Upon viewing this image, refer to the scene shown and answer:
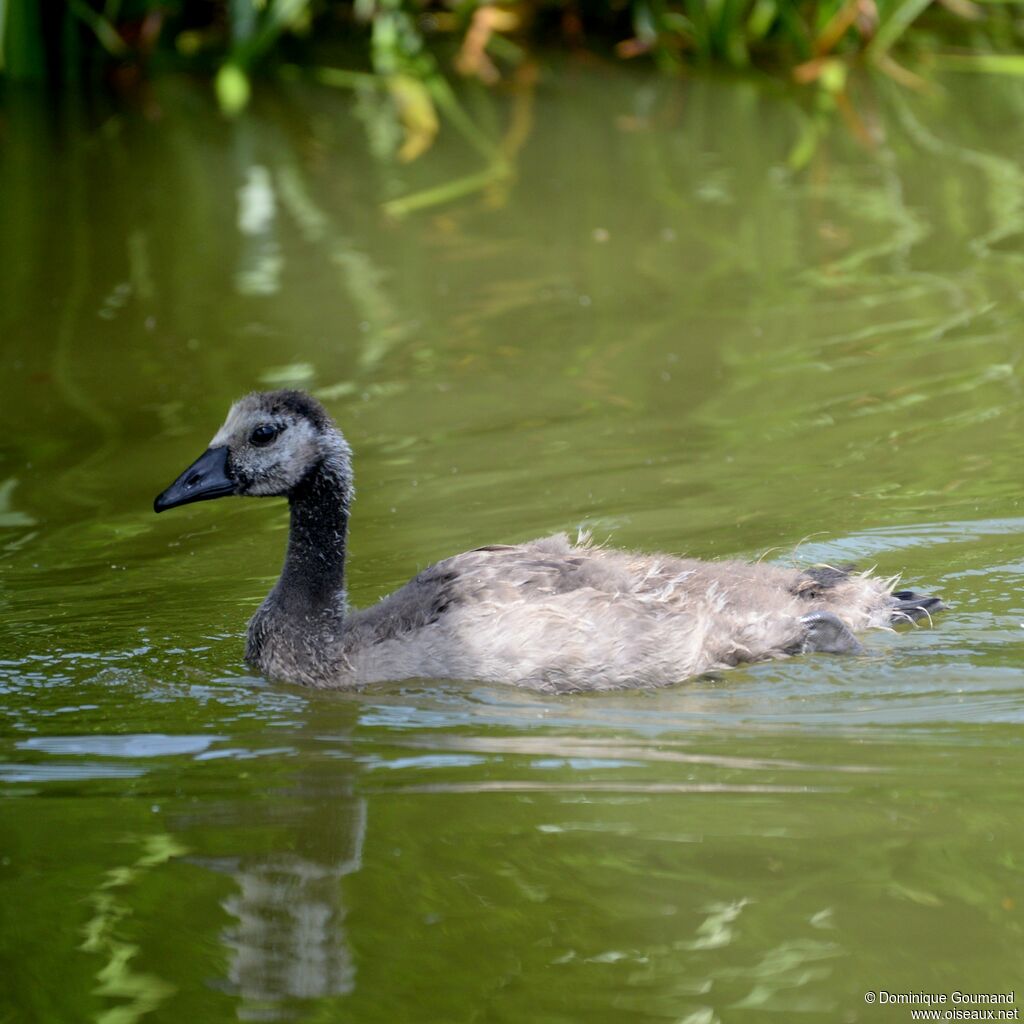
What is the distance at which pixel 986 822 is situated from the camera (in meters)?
5.10

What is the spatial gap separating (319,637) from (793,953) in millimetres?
2781

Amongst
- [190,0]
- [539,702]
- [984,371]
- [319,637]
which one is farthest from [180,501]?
[190,0]

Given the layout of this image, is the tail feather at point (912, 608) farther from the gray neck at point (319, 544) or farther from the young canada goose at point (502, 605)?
the gray neck at point (319, 544)

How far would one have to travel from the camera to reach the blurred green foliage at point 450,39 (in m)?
17.6

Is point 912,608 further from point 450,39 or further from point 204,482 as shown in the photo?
point 450,39

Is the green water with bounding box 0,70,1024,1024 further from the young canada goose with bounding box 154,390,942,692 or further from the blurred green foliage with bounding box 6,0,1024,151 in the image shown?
the blurred green foliage with bounding box 6,0,1024,151

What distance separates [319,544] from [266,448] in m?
0.45

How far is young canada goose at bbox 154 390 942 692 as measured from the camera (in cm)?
640

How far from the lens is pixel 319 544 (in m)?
6.91

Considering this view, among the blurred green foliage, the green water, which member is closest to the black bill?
the green water

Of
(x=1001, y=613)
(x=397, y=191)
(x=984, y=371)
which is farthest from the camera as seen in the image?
(x=397, y=191)

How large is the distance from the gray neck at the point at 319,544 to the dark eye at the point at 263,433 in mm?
216

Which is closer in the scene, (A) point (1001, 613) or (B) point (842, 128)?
(A) point (1001, 613)

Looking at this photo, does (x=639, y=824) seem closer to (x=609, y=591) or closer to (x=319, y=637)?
(x=609, y=591)
